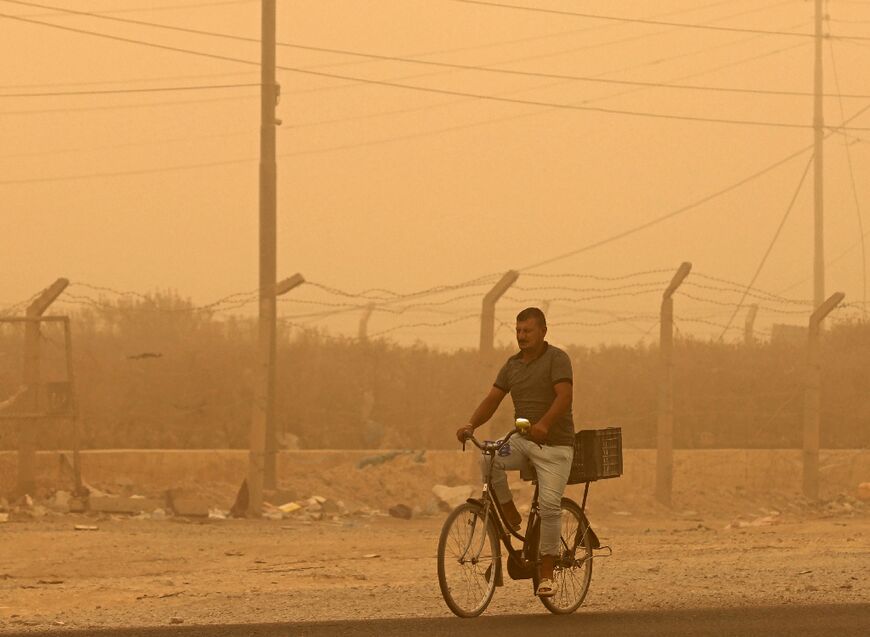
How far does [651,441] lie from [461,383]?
16.2 feet

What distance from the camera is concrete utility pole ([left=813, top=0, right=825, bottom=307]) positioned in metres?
31.8

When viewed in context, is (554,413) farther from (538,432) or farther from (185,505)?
(185,505)

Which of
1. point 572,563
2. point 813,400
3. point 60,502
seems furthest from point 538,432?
point 813,400

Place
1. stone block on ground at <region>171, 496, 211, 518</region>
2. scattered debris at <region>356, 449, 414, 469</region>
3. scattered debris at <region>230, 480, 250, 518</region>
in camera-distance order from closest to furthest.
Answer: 1. stone block on ground at <region>171, 496, 211, 518</region>
2. scattered debris at <region>230, 480, 250, 518</region>
3. scattered debris at <region>356, 449, 414, 469</region>

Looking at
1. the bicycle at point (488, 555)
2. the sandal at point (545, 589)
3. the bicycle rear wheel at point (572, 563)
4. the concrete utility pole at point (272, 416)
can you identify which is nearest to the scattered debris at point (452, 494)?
the concrete utility pole at point (272, 416)

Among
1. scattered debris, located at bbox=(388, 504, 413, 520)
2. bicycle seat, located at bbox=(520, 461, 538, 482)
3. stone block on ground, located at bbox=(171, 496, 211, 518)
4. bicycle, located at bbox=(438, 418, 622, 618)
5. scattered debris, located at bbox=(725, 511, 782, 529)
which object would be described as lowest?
scattered debris, located at bbox=(725, 511, 782, 529)

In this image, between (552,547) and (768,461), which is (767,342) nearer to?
(768,461)

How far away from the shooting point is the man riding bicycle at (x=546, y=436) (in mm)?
9008

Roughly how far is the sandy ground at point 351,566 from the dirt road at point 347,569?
22 millimetres

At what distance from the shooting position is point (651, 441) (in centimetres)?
2748

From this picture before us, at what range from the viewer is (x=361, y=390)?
96.8 feet

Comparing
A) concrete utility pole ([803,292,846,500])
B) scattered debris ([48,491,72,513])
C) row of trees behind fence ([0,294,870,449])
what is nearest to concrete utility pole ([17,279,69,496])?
scattered debris ([48,491,72,513])

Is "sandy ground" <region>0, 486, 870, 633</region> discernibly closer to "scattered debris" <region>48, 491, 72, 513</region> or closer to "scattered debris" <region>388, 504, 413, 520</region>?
"scattered debris" <region>388, 504, 413, 520</region>

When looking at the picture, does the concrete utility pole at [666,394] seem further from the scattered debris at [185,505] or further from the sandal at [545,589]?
the sandal at [545,589]
